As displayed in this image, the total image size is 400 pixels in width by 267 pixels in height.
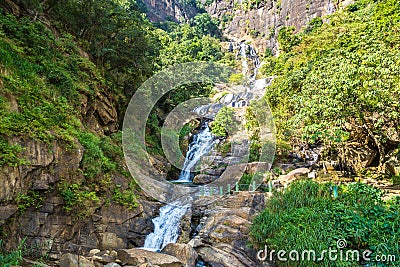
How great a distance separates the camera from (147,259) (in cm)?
679

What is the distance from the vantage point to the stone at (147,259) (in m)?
6.66

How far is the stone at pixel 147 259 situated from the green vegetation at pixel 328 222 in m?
2.22

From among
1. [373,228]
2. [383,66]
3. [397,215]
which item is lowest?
[373,228]

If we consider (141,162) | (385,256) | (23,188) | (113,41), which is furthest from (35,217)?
(113,41)

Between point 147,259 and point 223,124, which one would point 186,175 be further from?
point 147,259

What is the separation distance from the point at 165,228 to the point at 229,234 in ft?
9.97

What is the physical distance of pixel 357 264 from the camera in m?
5.66

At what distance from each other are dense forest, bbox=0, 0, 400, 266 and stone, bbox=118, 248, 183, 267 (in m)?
1.77

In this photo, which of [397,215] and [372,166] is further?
[372,166]

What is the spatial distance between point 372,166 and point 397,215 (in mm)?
7387

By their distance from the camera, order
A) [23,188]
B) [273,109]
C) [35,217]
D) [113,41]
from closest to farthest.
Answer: [23,188]
[35,217]
[113,41]
[273,109]

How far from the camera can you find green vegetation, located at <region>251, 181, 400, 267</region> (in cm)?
598

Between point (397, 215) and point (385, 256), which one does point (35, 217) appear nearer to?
point (385, 256)

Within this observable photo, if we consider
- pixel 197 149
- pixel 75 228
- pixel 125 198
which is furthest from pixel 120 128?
pixel 75 228
